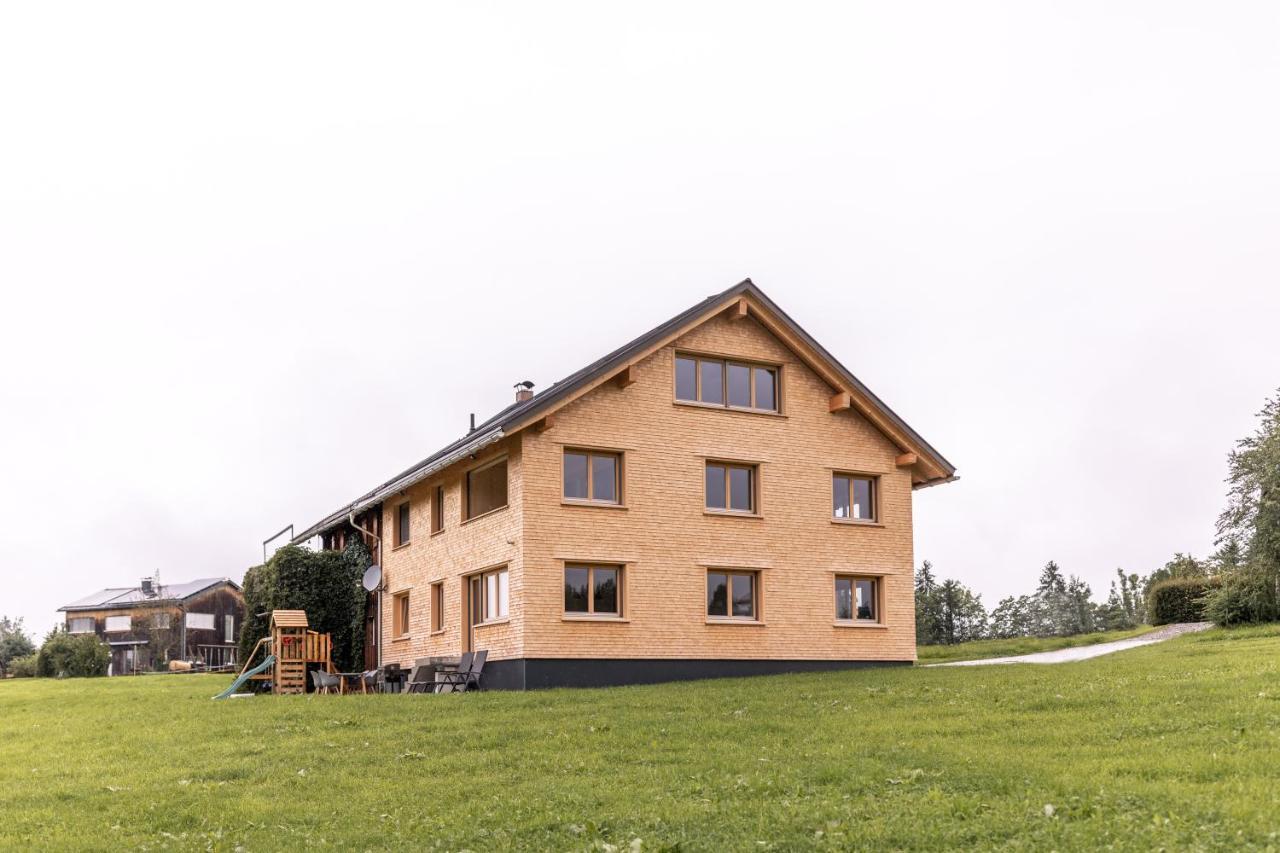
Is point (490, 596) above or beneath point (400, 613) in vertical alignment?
above

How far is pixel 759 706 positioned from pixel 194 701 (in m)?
13.8

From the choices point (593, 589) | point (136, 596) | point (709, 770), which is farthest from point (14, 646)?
point (709, 770)

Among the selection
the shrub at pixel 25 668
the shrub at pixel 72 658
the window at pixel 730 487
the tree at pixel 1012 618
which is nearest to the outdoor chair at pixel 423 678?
Result: the window at pixel 730 487

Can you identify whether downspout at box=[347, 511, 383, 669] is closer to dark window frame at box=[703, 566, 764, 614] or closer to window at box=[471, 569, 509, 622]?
window at box=[471, 569, 509, 622]

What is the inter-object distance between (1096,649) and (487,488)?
53.3ft

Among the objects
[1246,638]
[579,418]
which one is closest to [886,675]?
[579,418]

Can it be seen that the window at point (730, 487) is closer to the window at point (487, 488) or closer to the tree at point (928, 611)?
the window at point (487, 488)

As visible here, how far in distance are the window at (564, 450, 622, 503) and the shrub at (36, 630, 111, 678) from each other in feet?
120

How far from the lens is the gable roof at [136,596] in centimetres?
8412

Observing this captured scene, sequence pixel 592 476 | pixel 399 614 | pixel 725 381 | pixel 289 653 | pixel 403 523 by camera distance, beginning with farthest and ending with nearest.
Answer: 1. pixel 403 523
2. pixel 399 614
3. pixel 289 653
4. pixel 725 381
5. pixel 592 476

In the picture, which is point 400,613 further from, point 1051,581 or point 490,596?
point 1051,581

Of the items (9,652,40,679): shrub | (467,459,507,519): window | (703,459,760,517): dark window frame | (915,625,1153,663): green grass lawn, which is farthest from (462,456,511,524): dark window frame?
(9,652,40,679): shrub

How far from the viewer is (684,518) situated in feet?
95.2

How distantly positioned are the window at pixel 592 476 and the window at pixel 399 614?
8.96 metres
